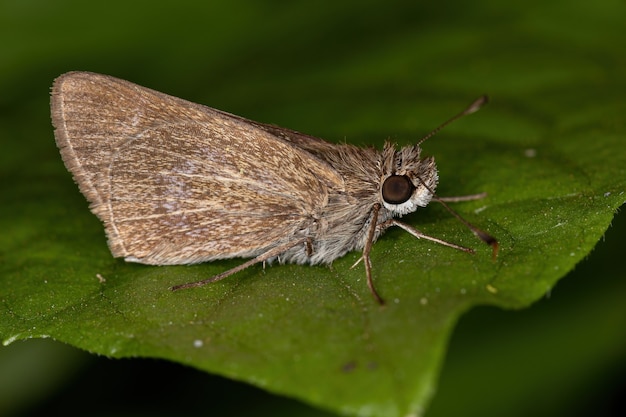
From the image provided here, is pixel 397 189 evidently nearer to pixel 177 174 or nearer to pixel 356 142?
pixel 177 174

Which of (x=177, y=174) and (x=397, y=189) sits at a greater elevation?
(x=397, y=189)

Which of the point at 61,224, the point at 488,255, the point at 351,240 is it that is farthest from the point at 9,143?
the point at 488,255

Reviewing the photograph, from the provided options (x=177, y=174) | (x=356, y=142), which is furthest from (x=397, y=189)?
(x=356, y=142)

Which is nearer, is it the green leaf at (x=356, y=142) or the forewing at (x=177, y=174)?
the green leaf at (x=356, y=142)
